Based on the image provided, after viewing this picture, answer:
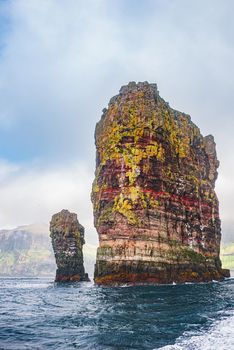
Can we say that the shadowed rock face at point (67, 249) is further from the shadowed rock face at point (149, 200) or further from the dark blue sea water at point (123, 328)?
the dark blue sea water at point (123, 328)

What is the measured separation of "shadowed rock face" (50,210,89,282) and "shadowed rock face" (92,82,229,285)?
23.6 m

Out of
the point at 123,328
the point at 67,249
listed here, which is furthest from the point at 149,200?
the point at 123,328

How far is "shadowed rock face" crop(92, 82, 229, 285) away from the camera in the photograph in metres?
61.1

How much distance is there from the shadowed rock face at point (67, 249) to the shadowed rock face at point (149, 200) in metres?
23.6

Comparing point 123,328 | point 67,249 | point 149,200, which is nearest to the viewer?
point 123,328

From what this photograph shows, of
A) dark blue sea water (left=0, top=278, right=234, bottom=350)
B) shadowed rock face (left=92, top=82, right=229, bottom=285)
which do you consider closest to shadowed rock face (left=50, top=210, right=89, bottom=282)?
shadowed rock face (left=92, top=82, right=229, bottom=285)

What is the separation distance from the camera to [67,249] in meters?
94.1

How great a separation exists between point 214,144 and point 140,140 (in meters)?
34.7

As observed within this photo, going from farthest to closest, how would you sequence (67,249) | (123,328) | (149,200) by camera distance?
(67,249), (149,200), (123,328)

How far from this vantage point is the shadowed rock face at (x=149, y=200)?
61094 millimetres

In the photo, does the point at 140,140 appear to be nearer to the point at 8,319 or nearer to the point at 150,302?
the point at 150,302

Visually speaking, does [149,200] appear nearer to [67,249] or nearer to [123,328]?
[67,249]

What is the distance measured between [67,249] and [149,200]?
3779 cm

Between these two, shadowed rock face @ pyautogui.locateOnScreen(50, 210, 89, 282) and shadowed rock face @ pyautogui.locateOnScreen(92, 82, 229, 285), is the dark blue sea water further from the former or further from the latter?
shadowed rock face @ pyautogui.locateOnScreen(50, 210, 89, 282)
